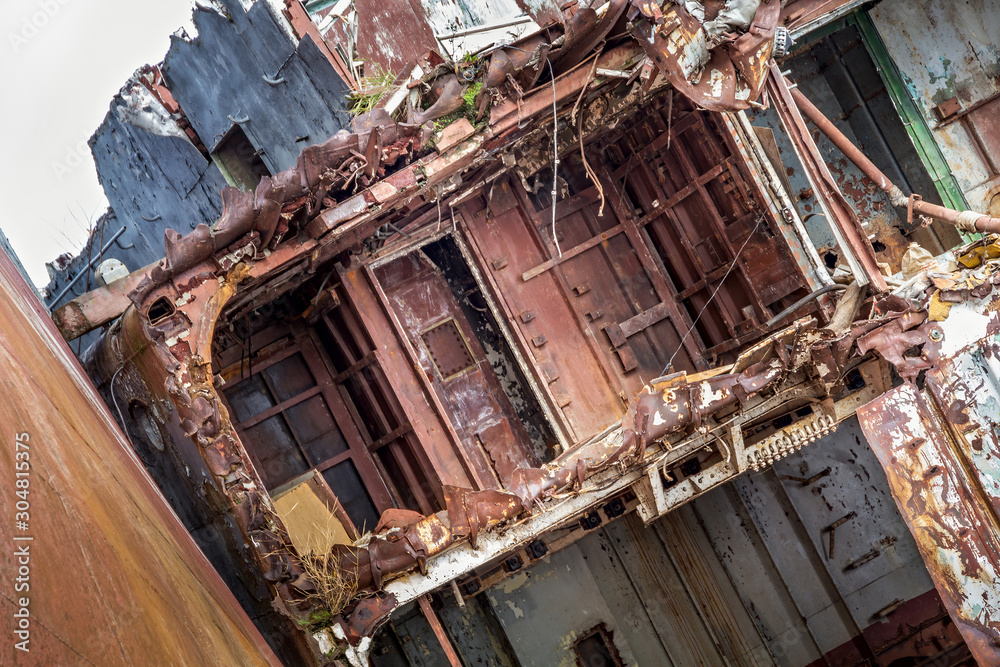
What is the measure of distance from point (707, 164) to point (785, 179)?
696mm

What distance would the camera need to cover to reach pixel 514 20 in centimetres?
881

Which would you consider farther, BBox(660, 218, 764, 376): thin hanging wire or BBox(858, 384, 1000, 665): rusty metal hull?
BBox(660, 218, 764, 376): thin hanging wire

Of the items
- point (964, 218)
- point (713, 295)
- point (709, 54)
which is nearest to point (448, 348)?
point (713, 295)

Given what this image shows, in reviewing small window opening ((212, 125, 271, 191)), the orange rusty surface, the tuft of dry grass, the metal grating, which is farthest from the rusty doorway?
small window opening ((212, 125, 271, 191))

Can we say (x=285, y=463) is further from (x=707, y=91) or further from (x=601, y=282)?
(x=707, y=91)

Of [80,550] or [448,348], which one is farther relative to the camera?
[448,348]

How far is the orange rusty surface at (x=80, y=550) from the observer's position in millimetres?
2408

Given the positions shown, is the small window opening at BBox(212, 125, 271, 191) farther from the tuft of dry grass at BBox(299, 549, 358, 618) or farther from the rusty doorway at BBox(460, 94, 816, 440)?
the tuft of dry grass at BBox(299, 549, 358, 618)

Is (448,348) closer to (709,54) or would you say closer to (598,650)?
(709,54)

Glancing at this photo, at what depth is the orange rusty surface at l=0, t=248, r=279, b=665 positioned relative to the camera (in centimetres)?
241

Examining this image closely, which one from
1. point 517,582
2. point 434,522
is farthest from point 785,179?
point 517,582

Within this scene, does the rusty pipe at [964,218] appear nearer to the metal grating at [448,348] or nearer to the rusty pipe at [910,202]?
the rusty pipe at [910,202]

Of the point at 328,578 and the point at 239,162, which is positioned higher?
the point at 239,162

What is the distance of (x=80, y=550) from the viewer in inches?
109
